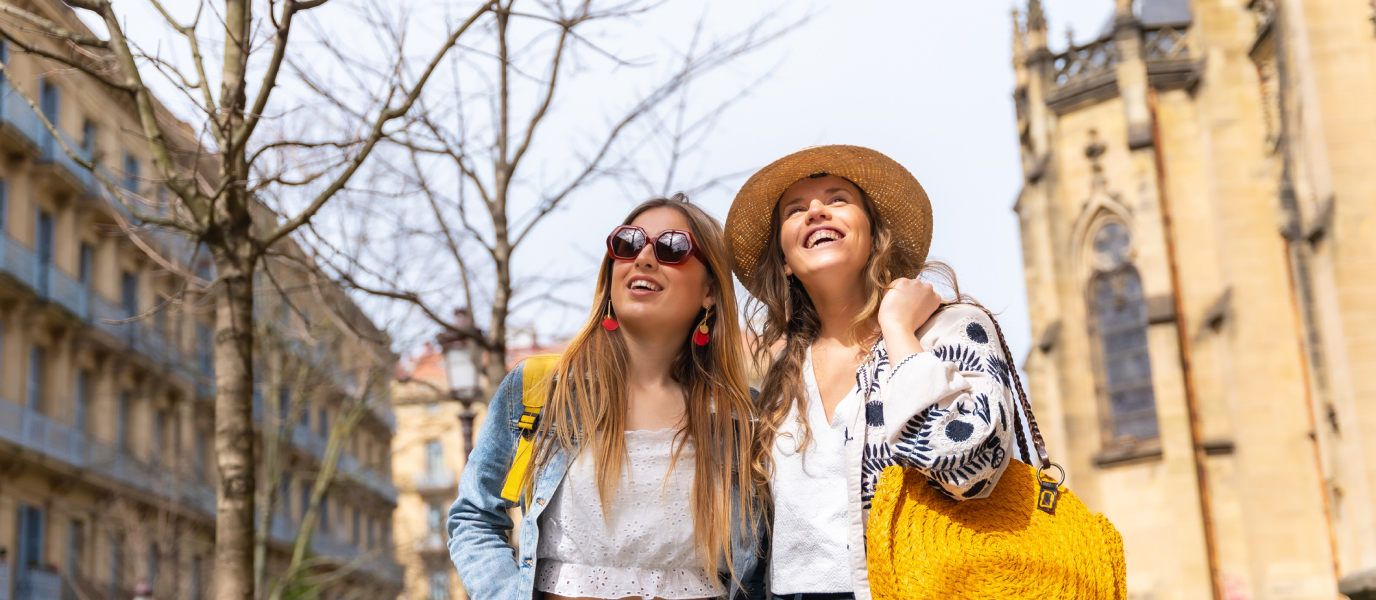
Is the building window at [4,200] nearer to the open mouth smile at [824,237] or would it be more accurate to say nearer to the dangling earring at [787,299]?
the dangling earring at [787,299]

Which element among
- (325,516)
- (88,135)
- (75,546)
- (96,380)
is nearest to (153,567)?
(75,546)

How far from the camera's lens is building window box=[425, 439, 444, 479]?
77750 mm

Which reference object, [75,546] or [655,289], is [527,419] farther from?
[75,546]

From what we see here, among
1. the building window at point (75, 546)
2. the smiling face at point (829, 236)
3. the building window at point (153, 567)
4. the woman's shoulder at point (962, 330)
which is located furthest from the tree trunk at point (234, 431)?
the building window at point (75, 546)

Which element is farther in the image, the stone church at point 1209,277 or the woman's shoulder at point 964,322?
the stone church at point 1209,277

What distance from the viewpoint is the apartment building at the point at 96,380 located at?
78.9 feet

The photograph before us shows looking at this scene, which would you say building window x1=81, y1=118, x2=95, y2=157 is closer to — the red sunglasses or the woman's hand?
the red sunglasses

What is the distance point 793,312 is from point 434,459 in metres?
78.1

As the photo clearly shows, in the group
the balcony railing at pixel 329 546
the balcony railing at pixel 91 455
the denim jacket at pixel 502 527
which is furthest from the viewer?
the balcony railing at pixel 329 546

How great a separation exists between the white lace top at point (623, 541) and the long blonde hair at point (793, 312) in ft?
1.03

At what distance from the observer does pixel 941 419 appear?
2.75 m

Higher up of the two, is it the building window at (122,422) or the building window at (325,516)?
the building window at (122,422)

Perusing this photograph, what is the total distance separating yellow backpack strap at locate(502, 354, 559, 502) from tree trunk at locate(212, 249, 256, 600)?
3347mm

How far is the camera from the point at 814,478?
315 centimetres
